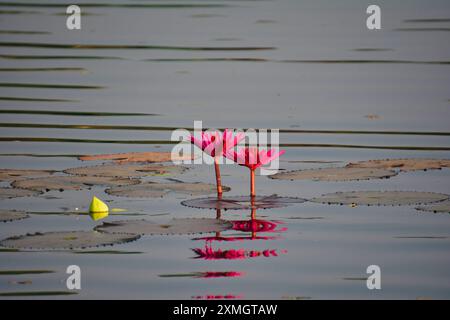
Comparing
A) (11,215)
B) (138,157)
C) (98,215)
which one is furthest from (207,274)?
(138,157)

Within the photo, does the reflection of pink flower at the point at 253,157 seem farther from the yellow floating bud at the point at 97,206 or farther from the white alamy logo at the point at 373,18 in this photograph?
the white alamy logo at the point at 373,18

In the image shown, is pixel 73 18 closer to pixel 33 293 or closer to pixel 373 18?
pixel 373 18

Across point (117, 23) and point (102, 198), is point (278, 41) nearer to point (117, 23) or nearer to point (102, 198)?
point (117, 23)

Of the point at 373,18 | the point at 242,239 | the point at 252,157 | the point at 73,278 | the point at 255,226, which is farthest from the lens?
the point at 373,18

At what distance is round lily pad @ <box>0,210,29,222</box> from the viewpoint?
573 cm

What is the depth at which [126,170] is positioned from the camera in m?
6.82

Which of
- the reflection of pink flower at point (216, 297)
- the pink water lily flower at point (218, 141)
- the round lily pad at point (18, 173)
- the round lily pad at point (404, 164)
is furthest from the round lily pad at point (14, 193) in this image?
the round lily pad at point (404, 164)

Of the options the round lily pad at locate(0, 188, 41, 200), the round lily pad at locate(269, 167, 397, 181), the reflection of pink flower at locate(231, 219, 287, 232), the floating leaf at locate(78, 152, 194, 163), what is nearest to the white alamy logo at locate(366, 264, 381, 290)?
the reflection of pink flower at locate(231, 219, 287, 232)

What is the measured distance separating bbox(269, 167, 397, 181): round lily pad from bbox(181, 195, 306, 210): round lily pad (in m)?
0.41

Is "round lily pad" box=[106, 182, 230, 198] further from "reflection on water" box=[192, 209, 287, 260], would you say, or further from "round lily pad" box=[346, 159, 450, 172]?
"round lily pad" box=[346, 159, 450, 172]

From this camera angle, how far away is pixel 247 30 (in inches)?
567

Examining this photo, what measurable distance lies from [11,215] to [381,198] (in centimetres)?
208

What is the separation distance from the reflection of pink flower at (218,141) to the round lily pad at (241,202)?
28 centimetres

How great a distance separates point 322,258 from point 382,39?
28.4 feet
